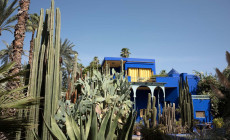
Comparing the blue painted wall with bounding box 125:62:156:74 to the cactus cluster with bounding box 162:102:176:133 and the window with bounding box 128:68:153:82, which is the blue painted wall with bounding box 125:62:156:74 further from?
the cactus cluster with bounding box 162:102:176:133

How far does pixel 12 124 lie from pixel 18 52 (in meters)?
5.81

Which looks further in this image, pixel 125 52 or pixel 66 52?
pixel 125 52

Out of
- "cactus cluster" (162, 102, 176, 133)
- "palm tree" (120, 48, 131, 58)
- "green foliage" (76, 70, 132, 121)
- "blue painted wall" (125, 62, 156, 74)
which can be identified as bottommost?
"cactus cluster" (162, 102, 176, 133)

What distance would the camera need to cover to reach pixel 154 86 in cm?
2162

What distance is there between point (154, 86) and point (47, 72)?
18.3m

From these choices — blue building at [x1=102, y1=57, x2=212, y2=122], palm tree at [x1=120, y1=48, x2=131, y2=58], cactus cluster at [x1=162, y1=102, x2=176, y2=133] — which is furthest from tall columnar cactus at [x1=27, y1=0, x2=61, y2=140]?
palm tree at [x1=120, y1=48, x2=131, y2=58]

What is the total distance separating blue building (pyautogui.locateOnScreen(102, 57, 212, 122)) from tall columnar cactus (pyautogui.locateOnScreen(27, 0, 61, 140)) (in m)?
14.7

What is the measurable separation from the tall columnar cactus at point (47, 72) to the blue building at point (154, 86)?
14.7 m

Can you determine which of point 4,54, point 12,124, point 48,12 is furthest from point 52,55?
point 4,54

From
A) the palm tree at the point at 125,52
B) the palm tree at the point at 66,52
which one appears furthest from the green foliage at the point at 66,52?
the palm tree at the point at 125,52

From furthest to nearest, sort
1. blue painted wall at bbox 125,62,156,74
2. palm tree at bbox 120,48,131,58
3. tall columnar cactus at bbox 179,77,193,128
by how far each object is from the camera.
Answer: palm tree at bbox 120,48,131,58 < blue painted wall at bbox 125,62,156,74 < tall columnar cactus at bbox 179,77,193,128

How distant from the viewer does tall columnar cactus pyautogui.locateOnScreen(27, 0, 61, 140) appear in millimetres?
4121

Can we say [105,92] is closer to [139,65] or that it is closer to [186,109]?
[186,109]

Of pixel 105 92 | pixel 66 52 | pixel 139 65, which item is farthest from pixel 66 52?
pixel 105 92
